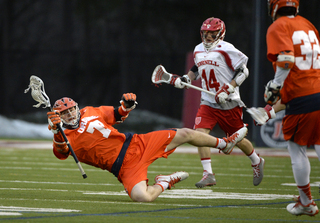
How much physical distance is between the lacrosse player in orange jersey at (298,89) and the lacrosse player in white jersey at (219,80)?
2375mm

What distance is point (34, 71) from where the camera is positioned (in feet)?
60.1

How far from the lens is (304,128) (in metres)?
4.33

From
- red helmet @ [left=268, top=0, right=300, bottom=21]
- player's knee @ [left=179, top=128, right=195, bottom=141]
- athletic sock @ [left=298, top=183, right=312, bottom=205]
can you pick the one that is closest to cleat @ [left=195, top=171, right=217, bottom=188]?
player's knee @ [left=179, top=128, right=195, bottom=141]

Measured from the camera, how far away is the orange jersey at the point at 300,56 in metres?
4.32

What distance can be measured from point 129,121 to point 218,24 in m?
11.5

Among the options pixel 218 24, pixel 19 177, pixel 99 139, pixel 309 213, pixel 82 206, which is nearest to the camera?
pixel 309 213

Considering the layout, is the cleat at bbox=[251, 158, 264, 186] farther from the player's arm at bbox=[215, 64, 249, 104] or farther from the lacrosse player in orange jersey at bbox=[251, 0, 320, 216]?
the lacrosse player in orange jersey at bbox=[251, 0, 320, 216]

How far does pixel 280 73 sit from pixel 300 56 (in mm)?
253

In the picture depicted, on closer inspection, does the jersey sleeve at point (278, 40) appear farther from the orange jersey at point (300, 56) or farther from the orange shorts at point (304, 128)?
the orange shorts at point (304, 128)

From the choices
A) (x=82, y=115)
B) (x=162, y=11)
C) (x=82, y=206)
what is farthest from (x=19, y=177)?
(x=162, y=11)

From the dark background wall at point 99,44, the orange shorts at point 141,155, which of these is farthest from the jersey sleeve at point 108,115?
the dark background wall at point 99,44

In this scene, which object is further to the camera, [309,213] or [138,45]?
[138,45]

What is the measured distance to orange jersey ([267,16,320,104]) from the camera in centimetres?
432

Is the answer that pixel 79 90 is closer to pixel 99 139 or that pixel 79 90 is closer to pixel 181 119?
pixel 181 119
